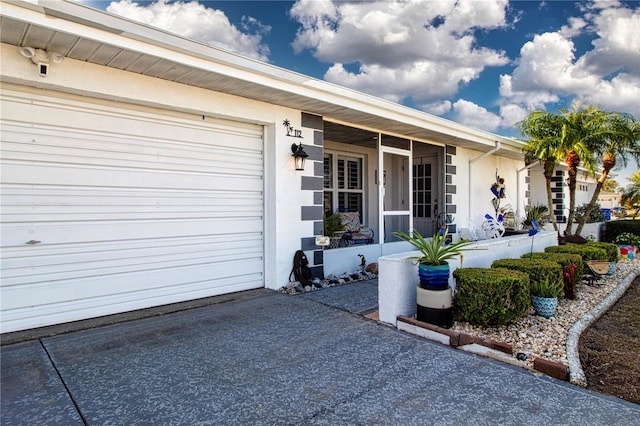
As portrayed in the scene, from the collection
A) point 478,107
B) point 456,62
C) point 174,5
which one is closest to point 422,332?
point 174,5

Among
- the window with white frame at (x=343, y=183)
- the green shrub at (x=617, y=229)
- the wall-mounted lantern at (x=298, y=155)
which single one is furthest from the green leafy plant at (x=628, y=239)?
the wall-mounted lantern at (x=298, y=155)

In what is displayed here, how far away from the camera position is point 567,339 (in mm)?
3367

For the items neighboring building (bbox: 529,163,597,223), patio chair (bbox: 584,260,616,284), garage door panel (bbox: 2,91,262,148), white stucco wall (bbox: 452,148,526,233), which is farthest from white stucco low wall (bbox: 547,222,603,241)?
garage door panel (bbox: 2,91,262,148)

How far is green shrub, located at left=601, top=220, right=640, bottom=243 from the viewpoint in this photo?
34.2 feet

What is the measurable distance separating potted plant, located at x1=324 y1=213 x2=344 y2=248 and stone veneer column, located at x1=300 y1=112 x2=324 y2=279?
1.26 meters

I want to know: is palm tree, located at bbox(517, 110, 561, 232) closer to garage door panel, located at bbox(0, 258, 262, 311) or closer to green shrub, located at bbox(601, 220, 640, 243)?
green shrub, located at bbox(601, 220, 640, 243)

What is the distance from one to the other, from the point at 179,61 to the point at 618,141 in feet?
31.2

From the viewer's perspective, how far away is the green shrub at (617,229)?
1042 centimetres

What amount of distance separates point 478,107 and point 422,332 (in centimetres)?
1248

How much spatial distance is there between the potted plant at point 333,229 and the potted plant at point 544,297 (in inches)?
148

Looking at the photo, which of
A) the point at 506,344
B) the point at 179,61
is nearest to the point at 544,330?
the point at 506,344

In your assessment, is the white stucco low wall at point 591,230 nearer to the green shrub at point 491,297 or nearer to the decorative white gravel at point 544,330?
the decorative white gravel at point 544,330

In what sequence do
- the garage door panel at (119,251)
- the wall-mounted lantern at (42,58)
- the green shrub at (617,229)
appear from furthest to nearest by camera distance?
1. the green shrub at (617,229)
2. the garage door panel at (119,251)
3. the wall-mounted lantern at (42,58)

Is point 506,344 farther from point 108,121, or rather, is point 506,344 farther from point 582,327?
point 108,121
